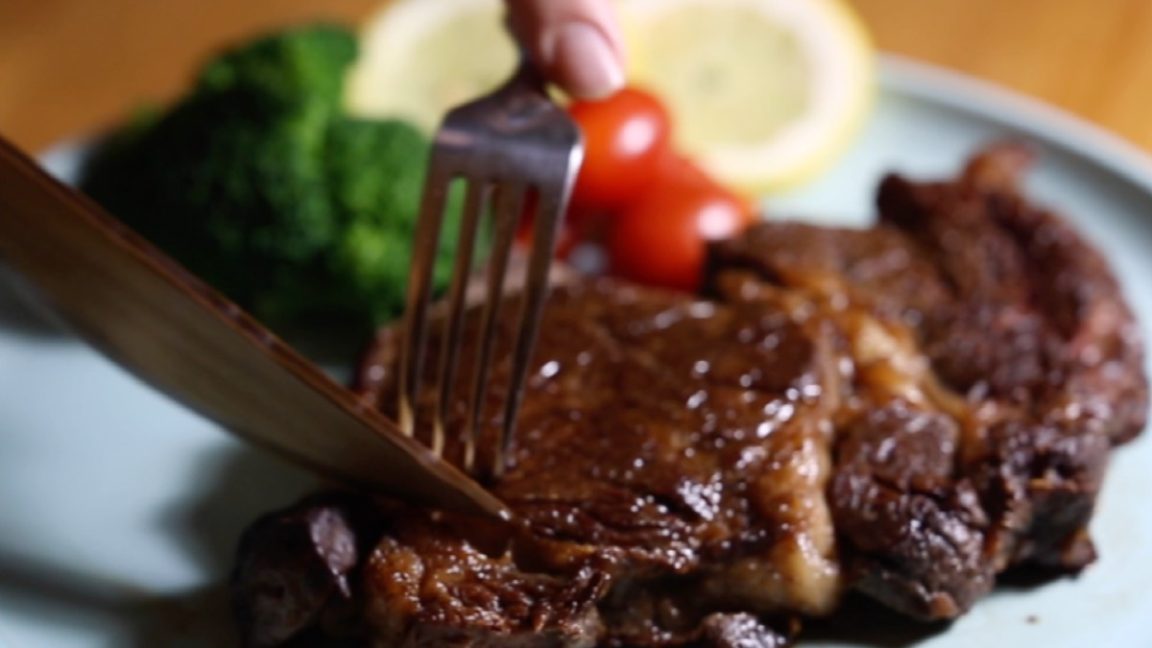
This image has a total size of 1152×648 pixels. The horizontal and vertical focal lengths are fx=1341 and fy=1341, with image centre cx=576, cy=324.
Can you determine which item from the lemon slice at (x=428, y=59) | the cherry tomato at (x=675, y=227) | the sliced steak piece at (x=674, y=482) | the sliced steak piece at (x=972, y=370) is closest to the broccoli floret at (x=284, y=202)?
the lemon slice at (x=428, y=59)

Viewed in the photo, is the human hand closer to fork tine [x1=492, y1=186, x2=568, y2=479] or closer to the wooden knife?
fork tine [x1=492, y1=186, x2=568, y2=479]

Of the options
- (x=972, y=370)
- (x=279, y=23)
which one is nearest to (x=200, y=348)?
(x=972, y=370)

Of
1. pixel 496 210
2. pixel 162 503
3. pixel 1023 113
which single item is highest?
pixel 1023 113

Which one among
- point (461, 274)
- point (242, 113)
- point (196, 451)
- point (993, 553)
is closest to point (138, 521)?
point (196, 451)

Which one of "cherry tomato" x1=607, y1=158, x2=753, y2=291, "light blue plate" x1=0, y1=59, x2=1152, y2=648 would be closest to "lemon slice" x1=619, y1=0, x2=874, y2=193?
"cherry tomato" x1=607, y1=158, x2=753, y2=291

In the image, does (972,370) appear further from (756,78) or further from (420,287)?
(756,78)

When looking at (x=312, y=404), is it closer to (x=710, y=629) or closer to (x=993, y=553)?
(x=710, y=629)
